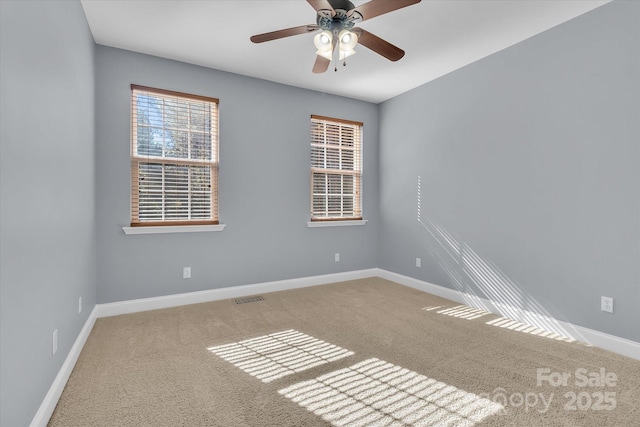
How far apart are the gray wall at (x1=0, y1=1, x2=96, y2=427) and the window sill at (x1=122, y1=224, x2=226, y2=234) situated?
77cm

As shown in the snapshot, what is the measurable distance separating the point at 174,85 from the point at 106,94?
67 centimetres

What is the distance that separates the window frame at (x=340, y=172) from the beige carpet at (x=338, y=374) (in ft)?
5.48

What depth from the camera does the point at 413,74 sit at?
3.86m

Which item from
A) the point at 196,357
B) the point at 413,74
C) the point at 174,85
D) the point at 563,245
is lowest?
the point at 196,357

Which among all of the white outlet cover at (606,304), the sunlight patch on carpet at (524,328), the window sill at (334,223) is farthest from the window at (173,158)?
the white outlet cover at (606,304)

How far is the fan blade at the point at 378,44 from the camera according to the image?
83.7 inches

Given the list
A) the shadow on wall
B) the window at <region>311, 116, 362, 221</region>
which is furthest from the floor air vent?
the shadow on wall

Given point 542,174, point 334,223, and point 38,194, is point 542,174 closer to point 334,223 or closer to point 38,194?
point 334,223

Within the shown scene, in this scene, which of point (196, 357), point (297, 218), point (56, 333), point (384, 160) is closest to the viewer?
point (56, 333)

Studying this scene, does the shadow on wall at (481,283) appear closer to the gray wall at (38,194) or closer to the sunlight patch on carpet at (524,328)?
the sunlight patch on carpet at (524,328)

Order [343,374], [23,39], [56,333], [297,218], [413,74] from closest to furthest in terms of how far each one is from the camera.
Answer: [23,39]
[56,333]
[343,374]
[413,74]
[297,218]

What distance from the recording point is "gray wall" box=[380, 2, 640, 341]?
2.43m

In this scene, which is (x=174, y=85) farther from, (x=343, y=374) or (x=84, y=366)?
(x=343, y=374)

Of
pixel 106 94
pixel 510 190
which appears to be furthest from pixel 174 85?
pixel 510 190
